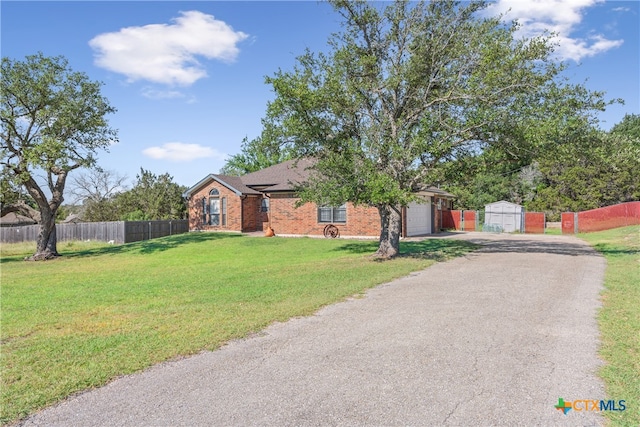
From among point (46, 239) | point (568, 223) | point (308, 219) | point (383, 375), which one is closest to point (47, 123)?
point (46, 239)

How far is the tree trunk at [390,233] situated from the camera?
49.9 feet

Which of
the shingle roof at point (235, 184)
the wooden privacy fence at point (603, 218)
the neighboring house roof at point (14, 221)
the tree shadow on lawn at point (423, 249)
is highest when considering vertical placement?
the shingle roof at point (235, 184)

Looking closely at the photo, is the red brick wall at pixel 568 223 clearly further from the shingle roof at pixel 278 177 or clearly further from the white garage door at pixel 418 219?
the shingle roof at pixel 278 177

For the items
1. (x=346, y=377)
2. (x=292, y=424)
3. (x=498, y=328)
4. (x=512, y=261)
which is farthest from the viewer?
(x=512, y=261)

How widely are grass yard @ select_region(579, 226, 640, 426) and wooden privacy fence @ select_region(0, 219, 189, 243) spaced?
27011 mm

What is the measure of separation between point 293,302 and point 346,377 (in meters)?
3.69

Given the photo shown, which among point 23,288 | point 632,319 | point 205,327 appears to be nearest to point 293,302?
point 205,327

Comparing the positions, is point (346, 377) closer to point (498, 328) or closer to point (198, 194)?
point (498, 328)

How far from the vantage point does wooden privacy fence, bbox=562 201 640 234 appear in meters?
27.2

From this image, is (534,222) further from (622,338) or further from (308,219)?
(622,338)

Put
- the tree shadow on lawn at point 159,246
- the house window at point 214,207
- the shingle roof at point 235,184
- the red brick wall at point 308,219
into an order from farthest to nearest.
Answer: the house window at point 214,207 → the shingle roof at point 235,184 → the red brick wall at point 308,219 → the tree shadow on lawn at point 159,246

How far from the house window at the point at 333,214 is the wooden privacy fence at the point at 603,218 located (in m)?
14.5

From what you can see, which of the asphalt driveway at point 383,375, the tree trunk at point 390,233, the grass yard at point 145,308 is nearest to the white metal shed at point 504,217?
the grass yard at point 145,308

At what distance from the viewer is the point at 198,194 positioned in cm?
2917
